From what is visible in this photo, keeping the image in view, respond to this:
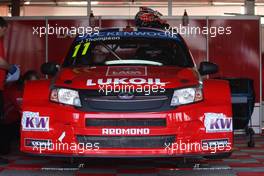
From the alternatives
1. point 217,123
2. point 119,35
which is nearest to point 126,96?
point 217,123

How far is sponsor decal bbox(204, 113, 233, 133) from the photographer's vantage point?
17.2 feet

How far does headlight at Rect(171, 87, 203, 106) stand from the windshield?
1.11 metres

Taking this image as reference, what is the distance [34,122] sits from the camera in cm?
532

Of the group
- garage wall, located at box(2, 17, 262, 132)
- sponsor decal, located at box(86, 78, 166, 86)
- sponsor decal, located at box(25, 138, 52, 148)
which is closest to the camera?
sponsor decal, located at box(25, 138, 52, 148)

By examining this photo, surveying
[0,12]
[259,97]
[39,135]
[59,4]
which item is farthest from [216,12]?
[39,135]

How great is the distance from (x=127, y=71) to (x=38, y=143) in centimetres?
119

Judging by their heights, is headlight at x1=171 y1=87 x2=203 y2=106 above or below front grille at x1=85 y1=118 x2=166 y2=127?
above

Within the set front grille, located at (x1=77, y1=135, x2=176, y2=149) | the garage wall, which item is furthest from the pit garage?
the garage wall

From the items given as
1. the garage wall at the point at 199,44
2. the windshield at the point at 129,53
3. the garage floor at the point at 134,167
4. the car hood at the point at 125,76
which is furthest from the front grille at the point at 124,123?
the garage wall at the point at 199,44

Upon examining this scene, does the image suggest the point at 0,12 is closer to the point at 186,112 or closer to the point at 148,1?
the point at 148,1

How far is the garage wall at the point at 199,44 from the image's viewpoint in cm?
1033

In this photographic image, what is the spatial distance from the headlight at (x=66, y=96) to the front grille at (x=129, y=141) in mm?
382

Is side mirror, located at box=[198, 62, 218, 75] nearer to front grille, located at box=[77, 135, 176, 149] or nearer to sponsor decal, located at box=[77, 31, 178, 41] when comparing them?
sponsor decal, located at box=[77, 31, 178, 41]

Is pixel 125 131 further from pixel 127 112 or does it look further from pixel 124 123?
pixel 127 112
